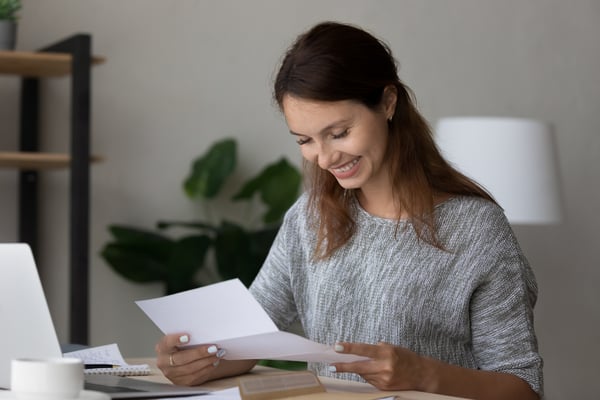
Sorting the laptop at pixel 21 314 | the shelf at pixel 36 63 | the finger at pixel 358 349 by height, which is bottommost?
the finger at pixel 358 349

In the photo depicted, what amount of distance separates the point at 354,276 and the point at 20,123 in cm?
191

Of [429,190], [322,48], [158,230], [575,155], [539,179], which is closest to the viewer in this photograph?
[322,48]

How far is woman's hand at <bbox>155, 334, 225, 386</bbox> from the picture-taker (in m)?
1.48

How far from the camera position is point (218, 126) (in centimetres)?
361

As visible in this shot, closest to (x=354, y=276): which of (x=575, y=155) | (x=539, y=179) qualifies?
(x=539, y=179)

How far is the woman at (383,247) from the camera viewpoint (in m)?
1.64

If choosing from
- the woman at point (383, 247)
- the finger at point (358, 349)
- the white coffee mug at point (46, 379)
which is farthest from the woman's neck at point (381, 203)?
the white coffee mug at point (46, 379)

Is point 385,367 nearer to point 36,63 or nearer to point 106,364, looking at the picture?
point 106,364

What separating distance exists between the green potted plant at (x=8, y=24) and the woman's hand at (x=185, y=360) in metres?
1.82

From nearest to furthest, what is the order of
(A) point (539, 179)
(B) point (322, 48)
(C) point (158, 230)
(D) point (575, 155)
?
(B) point (322, 48) < (A) point (539, 179) < (C) point (158, 230) < (D) point (575, 155)

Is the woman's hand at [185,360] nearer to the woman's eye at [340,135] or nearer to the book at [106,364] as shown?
the book at [106,364]

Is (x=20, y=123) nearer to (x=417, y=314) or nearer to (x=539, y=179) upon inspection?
(x=539, y=179)

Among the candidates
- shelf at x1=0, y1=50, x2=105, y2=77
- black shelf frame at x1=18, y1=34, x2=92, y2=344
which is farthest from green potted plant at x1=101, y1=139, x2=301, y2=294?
shelf at x1=0, y1=50, x2=105, y2=77

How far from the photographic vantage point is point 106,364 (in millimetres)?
1646
